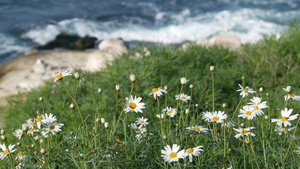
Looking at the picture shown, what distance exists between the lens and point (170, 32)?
27.3ft

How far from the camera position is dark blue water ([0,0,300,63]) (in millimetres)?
7852

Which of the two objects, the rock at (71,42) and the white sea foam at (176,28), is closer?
the rock at (71,42)

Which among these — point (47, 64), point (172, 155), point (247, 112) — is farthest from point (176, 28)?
point (172, 155)

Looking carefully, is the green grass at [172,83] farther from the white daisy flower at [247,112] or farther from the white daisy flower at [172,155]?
the white daisy flower at [172,155]

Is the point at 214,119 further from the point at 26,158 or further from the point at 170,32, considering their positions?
the point at 170,32

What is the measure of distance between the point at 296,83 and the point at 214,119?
8.08ft

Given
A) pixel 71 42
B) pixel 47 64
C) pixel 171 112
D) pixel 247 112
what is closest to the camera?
pixel 247 112

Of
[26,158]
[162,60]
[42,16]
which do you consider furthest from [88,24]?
[26,158]

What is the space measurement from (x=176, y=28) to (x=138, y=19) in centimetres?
129

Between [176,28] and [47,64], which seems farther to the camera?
[176,28]

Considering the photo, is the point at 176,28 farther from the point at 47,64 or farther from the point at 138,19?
the point at 47,64

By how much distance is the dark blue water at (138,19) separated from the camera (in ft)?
25.8

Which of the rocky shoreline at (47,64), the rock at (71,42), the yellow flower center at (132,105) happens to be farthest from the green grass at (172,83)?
the rock at (71,42)

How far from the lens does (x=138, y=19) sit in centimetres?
920
